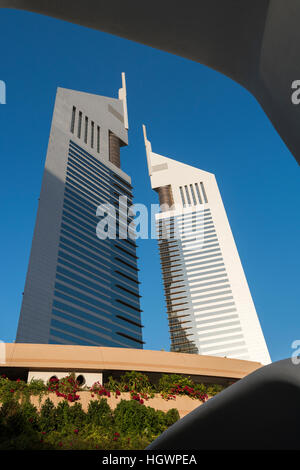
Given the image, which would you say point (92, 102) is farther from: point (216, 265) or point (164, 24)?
point (164, 24)

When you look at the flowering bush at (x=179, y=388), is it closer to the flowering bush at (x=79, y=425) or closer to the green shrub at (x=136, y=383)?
the green shrub at (x=136, y=383)

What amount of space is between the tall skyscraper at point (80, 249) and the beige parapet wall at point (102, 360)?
132 ft

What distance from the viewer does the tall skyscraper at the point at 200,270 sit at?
8656 centimetres

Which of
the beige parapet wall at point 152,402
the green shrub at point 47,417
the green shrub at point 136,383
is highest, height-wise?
the green shrub at point 136,383

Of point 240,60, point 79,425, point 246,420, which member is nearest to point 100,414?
point 79,425

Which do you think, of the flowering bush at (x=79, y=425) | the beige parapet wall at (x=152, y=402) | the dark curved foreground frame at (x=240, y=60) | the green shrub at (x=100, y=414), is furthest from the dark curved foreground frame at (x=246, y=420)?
the beige parapet wall at (x=152, y=402)

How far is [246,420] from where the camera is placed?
5.69 feet

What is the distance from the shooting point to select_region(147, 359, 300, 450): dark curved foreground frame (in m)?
1.62

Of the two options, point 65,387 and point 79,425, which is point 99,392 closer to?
point 65,387

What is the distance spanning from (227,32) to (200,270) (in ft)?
324

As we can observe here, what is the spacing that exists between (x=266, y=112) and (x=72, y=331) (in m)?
60.4

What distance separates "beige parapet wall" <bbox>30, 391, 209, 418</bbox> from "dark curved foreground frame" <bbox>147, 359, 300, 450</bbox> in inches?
362

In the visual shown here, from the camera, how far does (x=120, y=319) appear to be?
72562 millimetres

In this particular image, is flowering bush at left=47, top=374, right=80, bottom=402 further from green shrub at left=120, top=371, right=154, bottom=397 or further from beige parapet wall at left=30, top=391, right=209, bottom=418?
green shrub at left=120, top=371, right=154, bottom=397
